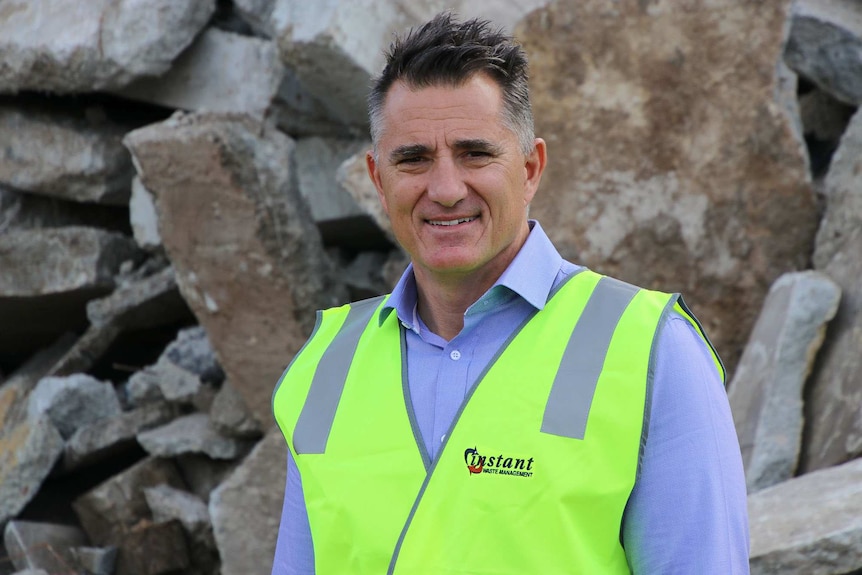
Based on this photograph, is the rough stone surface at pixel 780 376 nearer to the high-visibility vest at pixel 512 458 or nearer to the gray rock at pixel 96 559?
the high-visibility vest at pixel 512 458

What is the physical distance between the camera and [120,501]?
4.82m

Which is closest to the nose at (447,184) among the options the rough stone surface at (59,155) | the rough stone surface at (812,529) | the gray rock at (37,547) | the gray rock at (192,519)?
the rough stone surface at (812,529)

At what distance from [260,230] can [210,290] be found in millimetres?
375

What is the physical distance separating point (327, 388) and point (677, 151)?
2662mm

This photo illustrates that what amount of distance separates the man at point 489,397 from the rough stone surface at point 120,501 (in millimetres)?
3073

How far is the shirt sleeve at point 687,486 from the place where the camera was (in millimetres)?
1503

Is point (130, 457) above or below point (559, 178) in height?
below

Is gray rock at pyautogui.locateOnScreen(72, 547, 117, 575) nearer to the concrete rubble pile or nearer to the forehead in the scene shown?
the concrete rubble pile

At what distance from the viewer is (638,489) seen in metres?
1.55

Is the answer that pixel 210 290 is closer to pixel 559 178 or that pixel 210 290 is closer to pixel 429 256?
pixel 559 178

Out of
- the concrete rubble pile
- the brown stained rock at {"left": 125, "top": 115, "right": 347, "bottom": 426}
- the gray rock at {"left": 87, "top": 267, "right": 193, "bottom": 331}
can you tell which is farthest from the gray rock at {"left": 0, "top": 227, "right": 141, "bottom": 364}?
the brown stained rock at {"left": 125, "top": 115, "right": 347, "bottom": 426}

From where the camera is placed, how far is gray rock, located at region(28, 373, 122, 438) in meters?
5.18

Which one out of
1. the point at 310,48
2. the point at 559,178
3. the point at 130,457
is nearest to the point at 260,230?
the point at 310,48

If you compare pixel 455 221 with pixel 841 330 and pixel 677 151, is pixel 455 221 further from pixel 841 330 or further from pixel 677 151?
pixel 677 151
